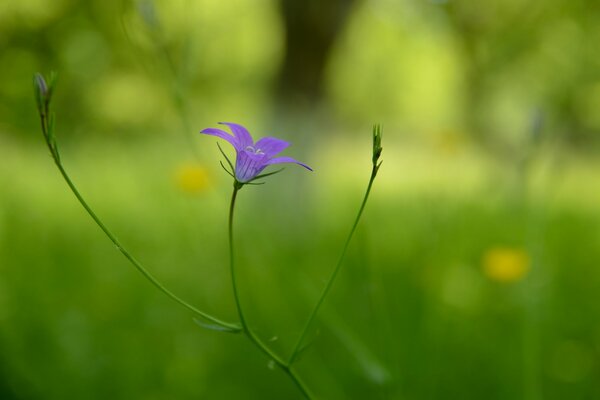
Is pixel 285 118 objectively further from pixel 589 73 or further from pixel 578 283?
pixel 589 73

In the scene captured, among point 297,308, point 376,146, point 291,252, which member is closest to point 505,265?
point 297,308

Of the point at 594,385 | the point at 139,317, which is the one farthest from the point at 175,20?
the point at 594,385

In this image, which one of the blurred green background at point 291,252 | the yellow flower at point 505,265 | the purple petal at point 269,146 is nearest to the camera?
the purple petal at point 269,146

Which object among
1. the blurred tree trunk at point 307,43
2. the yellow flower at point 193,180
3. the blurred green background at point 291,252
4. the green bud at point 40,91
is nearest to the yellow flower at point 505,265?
the blurred green background at point 291,252

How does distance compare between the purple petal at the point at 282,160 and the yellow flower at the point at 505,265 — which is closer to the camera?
the purple petal at the point at 282,160

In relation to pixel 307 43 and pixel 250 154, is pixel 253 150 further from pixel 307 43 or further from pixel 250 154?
pixel 307 43

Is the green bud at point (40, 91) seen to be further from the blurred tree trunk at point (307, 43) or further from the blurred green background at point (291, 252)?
the blurred tree trunk at point (307, 43)
